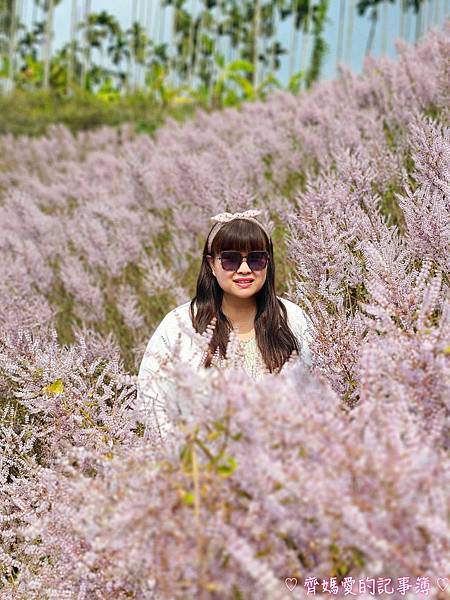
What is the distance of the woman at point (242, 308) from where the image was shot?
3121 mm

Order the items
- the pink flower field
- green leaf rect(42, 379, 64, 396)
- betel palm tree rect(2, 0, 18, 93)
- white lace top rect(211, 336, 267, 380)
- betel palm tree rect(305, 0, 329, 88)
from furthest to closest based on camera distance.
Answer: betel palm tree rect(305, 0, 329, 88) → betel palm tree rect(2, 0, 18, 93) → white lace top rect(211, 336, 267, 380) → green leaf rect(42, 379, 64, 396) → the pink flower field

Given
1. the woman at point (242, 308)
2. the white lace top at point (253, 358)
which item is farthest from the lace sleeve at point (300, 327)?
the white lace top at point (253, 358)

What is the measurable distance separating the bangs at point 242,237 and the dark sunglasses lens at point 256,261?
0.10 ft

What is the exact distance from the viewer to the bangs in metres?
3.13

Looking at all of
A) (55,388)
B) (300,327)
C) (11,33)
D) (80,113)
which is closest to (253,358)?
(300,327)

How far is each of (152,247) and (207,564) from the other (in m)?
4.73

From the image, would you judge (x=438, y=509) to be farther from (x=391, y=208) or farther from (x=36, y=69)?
(x=36, y=69)

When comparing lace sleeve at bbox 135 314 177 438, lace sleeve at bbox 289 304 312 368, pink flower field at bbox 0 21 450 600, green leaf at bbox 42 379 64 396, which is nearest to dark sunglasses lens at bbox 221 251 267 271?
pink flower field at bbox 0 21 450 600

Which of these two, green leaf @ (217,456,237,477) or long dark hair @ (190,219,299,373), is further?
long dark hair @ (190,219,299,373)

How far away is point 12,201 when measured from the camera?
7.24 meters

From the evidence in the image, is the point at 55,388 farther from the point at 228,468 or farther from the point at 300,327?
the point at 228,468

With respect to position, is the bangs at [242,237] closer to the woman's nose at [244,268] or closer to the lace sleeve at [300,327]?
the woman's nose at [244,268]

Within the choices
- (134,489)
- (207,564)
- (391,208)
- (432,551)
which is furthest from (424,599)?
(391,208)

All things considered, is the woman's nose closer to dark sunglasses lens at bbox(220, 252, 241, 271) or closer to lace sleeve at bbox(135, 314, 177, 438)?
dark sunglasses lens at bbox(220, 252, 241, 271)
